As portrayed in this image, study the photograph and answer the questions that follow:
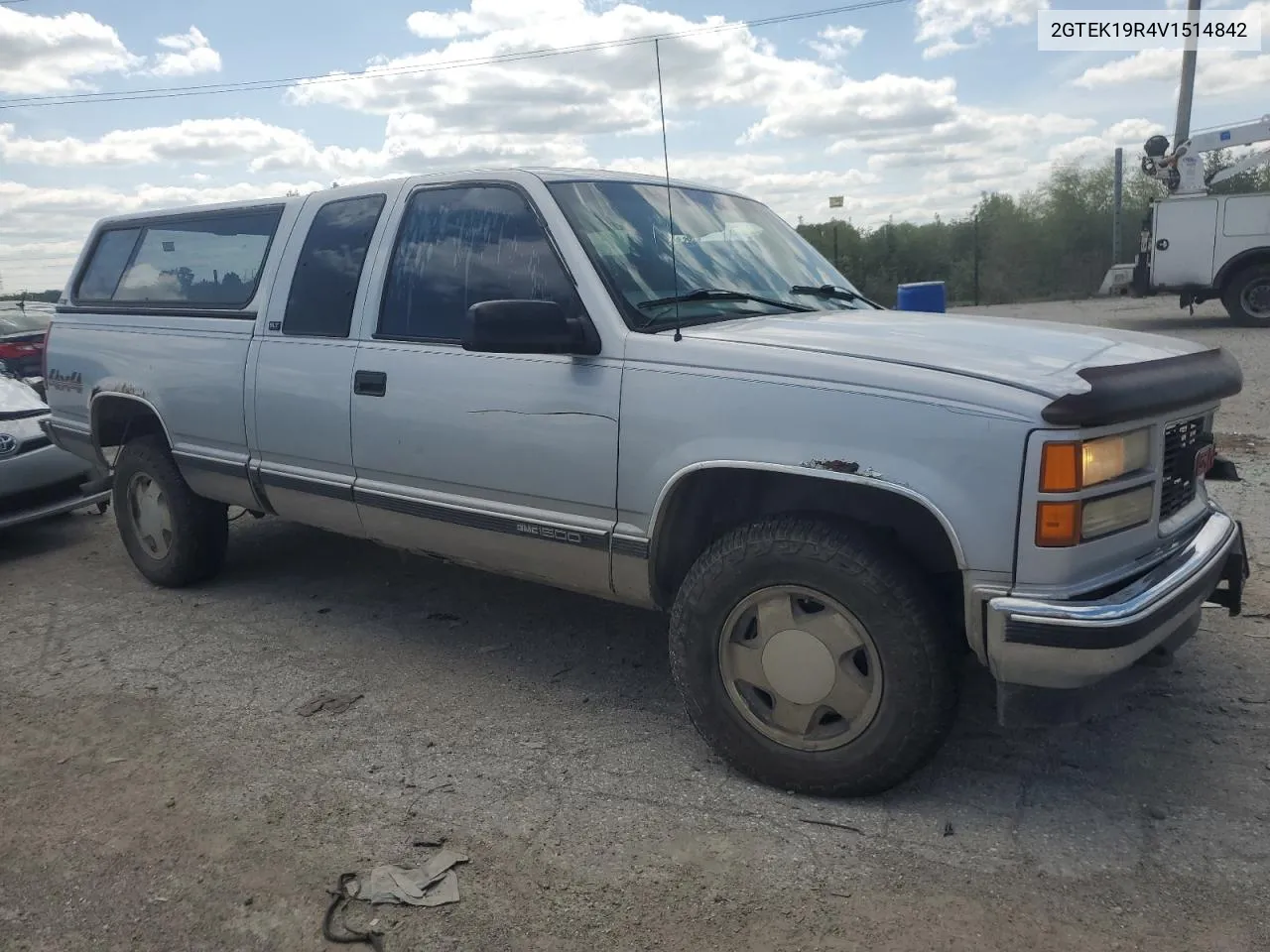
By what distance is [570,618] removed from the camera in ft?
15.4

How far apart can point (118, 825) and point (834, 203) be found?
18.9 ft

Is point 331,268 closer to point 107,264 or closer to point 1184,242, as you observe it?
point 107,264

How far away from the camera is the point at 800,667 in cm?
301

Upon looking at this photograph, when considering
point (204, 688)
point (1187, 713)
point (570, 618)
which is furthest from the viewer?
point (570, 618)

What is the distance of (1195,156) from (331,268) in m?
18.0

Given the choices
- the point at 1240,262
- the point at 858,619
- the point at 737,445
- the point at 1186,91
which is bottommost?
the point at 858,619

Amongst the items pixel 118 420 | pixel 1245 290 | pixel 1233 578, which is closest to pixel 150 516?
pixel 118 420

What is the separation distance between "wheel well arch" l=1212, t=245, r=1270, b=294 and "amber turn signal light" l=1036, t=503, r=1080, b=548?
15.3m

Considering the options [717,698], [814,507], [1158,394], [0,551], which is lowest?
[0,551]

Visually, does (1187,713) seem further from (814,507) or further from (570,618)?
(570,618)

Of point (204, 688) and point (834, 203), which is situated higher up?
point (834, 203)

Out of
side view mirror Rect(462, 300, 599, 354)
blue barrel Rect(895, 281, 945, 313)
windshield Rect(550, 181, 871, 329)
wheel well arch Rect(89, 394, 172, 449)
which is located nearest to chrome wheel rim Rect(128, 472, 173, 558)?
wheel well arch Rect(89, 394, 172, 449)

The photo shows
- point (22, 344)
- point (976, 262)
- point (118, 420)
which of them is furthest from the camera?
point (976, 262)

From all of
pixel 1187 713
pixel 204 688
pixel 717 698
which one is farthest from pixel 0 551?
pixel 1187 713
